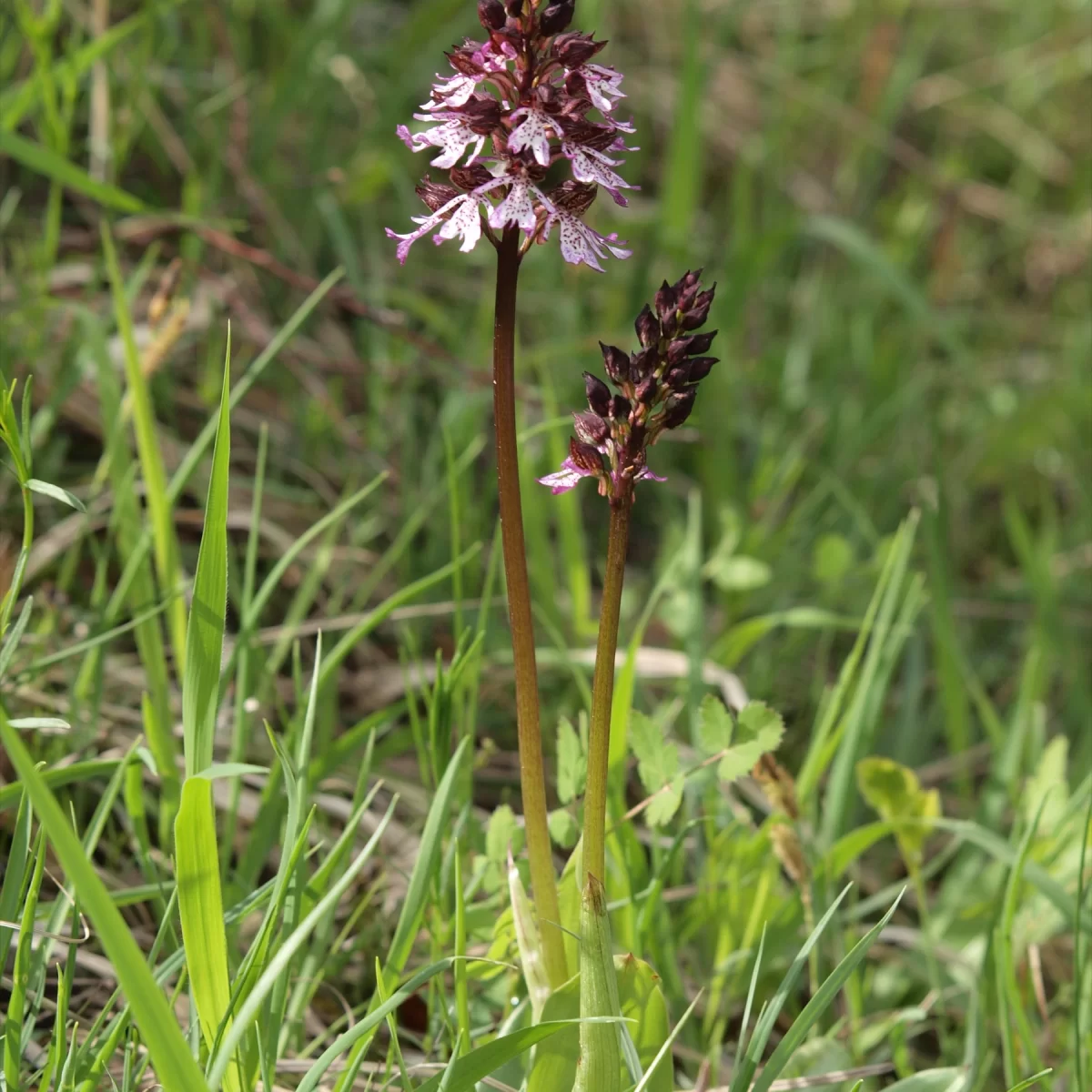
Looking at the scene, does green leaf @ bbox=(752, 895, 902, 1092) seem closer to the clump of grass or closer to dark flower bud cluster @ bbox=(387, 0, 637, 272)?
the clump of grass

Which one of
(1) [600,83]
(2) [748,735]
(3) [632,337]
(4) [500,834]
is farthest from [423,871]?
(3) [632,337]

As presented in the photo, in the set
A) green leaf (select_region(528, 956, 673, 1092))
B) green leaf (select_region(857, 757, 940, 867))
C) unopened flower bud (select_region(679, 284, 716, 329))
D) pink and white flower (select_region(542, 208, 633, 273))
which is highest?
pink and white flower (select_region(542, 208, 633, 273))

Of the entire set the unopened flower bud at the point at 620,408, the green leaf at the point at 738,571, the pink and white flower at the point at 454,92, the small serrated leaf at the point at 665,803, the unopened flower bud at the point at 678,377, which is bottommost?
the small serrated leaf at the point at 665,803

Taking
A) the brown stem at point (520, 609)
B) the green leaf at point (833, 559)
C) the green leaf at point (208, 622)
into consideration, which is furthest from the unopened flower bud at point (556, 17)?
the green leaf at point (833, 559)

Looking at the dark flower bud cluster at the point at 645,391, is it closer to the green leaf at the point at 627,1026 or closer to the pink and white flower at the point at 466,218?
the pink and white flower at the point at 466,218

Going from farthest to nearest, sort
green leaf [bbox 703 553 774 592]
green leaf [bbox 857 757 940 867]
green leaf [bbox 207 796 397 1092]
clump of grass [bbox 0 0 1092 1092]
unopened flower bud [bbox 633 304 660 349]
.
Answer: green leaf [bbox 703 553 774 592], green leaf [bbox 857 757 940 867], clump of grass [bbox 0 0 1092 1092], unopened flower bud [bbox 633 304 660 349], green leaf [bbox 207 796 397 1092]

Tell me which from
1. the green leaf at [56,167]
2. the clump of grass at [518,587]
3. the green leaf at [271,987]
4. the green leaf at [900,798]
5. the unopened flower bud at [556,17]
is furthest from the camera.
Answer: the green leaf at [56,167]

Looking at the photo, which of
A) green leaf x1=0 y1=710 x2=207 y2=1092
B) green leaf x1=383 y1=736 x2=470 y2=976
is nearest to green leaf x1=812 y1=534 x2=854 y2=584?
green leaf x1=383 y1=736 x2=470 y2=976

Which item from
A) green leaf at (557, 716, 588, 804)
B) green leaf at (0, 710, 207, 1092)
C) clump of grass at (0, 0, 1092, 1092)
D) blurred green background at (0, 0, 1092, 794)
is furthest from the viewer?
blurred green background at (0, 0, 1092, 794)
